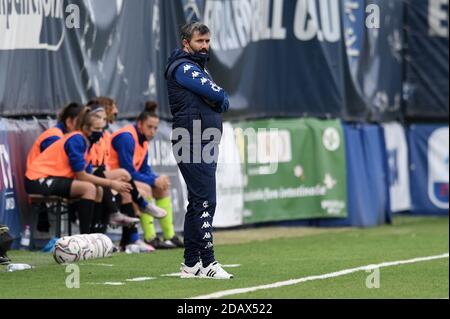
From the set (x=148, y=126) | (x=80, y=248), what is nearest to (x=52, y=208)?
(x=148, y=126)

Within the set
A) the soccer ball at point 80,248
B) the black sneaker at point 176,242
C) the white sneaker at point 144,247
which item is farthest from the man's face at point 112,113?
the soccer ball at point 80,248

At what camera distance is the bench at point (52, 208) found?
42.7 ft

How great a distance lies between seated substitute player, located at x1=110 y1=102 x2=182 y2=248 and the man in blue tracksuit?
11.5ft

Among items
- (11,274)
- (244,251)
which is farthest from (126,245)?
(11,274)

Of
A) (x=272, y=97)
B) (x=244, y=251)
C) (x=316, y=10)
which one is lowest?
(x=244, y=251)

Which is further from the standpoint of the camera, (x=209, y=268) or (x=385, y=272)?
(x=385, y=272)

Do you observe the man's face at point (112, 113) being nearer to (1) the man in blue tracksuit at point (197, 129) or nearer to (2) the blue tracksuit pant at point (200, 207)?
(1) the man in blue tracksuit at point (197, 129)

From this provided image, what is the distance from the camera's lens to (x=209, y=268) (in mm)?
10070

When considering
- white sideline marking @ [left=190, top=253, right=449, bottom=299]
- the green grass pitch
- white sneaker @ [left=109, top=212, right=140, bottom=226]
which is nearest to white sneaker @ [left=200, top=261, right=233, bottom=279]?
the green grass pitch

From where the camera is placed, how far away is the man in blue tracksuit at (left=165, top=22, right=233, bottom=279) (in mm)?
9953

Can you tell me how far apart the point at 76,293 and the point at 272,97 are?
29.4 ft

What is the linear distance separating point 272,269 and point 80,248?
1845mm

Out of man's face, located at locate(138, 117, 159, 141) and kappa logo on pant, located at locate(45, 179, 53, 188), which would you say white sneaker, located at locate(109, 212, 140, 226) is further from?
man's face, located at locate(138, 117, 159, 141)

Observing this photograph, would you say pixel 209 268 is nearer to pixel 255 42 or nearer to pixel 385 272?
pixel 385 272
